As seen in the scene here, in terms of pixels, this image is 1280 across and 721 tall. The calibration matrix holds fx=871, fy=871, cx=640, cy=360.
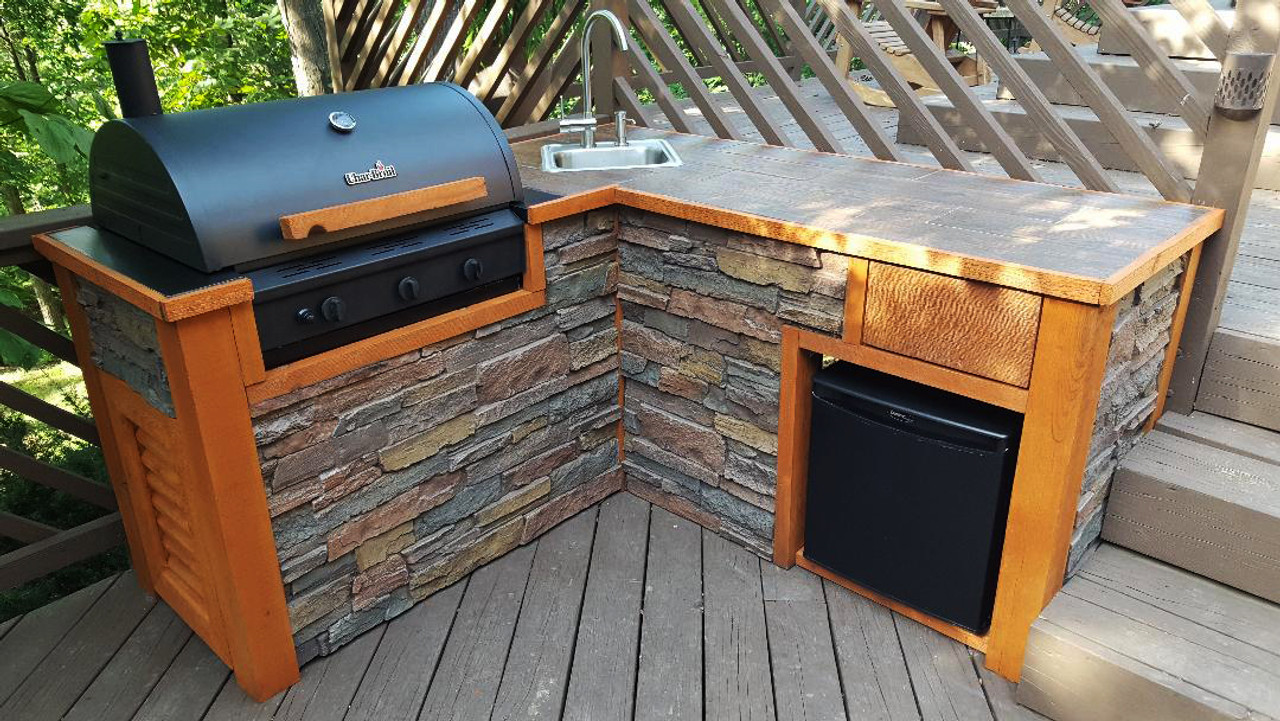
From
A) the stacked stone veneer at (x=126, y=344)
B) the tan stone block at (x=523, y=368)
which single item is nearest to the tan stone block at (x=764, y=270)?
the tan stone block at (x=523, y=368)

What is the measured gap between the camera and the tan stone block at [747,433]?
2311mm

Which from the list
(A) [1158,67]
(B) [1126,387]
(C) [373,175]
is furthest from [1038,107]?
(C) [373,175]

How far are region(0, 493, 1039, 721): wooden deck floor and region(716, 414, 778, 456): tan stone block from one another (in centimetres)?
35

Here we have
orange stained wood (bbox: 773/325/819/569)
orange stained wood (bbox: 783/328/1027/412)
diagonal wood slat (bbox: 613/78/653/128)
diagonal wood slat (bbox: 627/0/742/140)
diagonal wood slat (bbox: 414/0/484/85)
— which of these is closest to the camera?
orange stained wood (bbox: 783/328/1027/412)

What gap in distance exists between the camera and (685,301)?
7.75 feet

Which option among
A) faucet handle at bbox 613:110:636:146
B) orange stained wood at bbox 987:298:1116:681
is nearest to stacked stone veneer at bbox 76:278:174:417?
faucet handle at bbox 613:110:636:146

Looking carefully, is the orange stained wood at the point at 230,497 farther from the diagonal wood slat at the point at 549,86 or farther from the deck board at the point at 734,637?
the diagonal wood slat at the point at 549,86

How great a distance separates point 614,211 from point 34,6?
22.4 ft

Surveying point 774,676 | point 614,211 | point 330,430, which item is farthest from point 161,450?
point 774,676

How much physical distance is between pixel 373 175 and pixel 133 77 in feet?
1.65

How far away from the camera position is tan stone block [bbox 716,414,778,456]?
91.0 inches

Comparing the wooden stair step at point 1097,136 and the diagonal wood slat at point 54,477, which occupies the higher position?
the wooden stair step at point 1097,136

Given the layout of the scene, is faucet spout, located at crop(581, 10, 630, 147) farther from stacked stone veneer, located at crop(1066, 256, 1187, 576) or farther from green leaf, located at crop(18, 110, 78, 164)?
stacked stone veneer, located at crop(1066, 256, 1187, 576)

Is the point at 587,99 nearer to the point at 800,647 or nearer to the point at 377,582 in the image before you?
the point at 377,582
